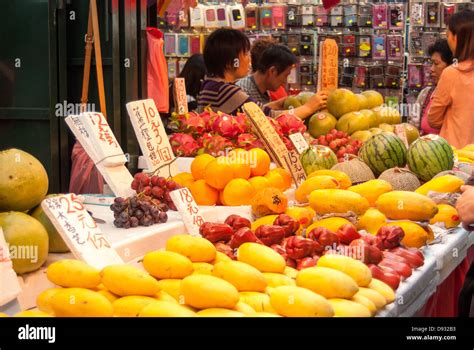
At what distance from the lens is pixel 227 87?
459 cm

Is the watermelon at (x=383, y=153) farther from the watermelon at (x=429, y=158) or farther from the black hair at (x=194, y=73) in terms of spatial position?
the black hair at (x=194, y=73)

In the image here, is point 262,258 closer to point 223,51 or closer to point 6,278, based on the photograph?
point 6,278

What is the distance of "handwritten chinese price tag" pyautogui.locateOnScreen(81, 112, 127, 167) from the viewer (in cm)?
253

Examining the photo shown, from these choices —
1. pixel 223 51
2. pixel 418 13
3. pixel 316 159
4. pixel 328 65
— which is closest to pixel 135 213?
pixel 316 159

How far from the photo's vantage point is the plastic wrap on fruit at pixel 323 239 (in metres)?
2.05

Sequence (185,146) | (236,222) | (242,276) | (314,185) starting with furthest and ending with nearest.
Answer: (185,146), (314,185), (236,222), (242,276)

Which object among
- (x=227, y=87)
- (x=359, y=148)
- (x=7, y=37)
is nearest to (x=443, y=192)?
(x=359, y=148)

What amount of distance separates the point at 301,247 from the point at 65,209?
0.65 m

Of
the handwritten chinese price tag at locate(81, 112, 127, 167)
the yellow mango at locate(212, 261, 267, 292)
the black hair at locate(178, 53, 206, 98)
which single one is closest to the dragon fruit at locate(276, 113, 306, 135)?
the handwritten chinese price tag at locate(81, 112, 127, 167)

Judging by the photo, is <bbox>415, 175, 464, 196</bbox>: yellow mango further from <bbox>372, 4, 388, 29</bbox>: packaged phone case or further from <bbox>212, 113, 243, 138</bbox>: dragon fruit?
<bbox>372, 4, 388, 29</bbox>: packaged phone case

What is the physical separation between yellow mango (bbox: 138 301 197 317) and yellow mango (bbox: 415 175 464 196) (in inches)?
65.8

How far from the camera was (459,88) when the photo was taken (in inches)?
193

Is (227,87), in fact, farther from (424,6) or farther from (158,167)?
(424,6)

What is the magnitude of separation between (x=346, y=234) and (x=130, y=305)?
814 mm
